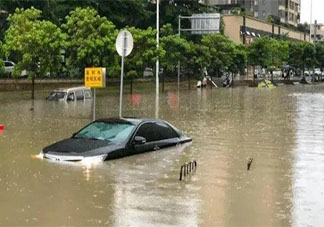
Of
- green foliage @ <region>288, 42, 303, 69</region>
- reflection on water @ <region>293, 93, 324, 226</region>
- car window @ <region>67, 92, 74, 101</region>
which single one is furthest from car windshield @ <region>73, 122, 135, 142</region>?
green foliage @ <region>288, 42, 303, 69</region>

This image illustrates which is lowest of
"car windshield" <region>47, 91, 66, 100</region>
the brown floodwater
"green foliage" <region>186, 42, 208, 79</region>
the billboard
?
the brown floodwater

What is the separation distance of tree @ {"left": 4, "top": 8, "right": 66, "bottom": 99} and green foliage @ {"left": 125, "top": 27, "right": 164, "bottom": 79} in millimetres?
8731

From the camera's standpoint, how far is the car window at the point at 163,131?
47.4 ft

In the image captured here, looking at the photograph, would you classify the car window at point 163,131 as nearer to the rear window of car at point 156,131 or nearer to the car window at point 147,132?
the rear window of car at point 156,131

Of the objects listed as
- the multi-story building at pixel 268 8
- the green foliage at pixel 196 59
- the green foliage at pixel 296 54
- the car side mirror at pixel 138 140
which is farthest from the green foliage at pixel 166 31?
the multi-story building at pixel 268 8

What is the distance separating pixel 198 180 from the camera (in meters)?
11.1

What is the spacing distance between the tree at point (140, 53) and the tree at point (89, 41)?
2.50 m

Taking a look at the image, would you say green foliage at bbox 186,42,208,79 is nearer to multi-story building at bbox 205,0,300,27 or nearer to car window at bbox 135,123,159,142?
car window at bbox 135,123,159,142

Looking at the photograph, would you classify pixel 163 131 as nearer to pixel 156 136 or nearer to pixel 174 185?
pixel 156 136

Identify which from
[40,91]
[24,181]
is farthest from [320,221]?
[40,91]

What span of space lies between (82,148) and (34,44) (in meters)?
23.5

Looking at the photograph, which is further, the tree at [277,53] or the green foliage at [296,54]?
the green foliage at [296,54]

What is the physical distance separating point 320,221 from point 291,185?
271cm

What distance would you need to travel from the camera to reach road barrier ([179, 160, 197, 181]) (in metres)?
11.5
